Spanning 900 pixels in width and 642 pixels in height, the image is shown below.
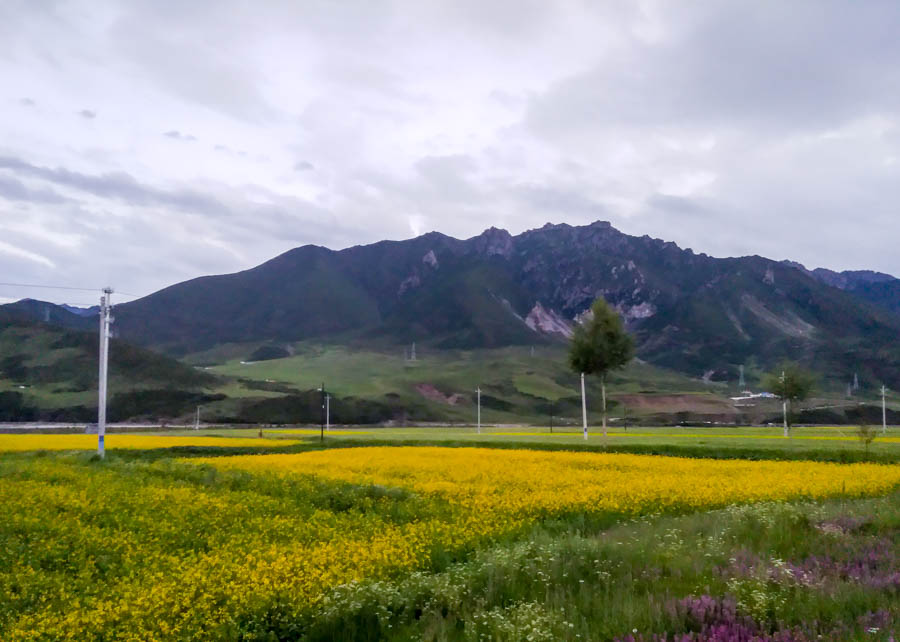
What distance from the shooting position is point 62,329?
188m

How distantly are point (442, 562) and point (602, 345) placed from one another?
1654 inches

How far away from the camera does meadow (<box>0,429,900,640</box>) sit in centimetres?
697

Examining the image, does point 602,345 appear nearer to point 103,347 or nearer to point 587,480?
point 587,480

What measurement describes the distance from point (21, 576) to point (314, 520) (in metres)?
5.87

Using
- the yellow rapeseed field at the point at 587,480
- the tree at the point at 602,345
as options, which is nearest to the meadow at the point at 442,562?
the yellow rapeseed field at the point at 587,480

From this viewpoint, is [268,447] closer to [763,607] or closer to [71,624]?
[71,624]

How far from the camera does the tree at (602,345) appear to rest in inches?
2024

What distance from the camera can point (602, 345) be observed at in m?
51.4

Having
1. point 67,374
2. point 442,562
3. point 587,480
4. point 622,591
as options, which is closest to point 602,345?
point 587,480

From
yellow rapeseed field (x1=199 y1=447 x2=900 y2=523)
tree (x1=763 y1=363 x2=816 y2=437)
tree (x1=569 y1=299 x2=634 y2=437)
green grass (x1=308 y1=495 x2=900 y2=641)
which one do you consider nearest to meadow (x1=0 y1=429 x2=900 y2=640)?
green grass (x1=308 y1=495 x2=900 y2=641)

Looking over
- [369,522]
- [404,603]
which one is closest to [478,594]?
[404,603]

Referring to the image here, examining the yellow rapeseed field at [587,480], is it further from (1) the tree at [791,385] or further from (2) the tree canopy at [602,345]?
(1) the tree at [791,385]

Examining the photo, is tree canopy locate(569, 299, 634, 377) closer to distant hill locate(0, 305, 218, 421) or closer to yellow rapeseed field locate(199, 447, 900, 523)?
yellow rapeseed field locate(199, 447, 900, 523)

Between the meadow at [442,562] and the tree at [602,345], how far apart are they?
102ft
